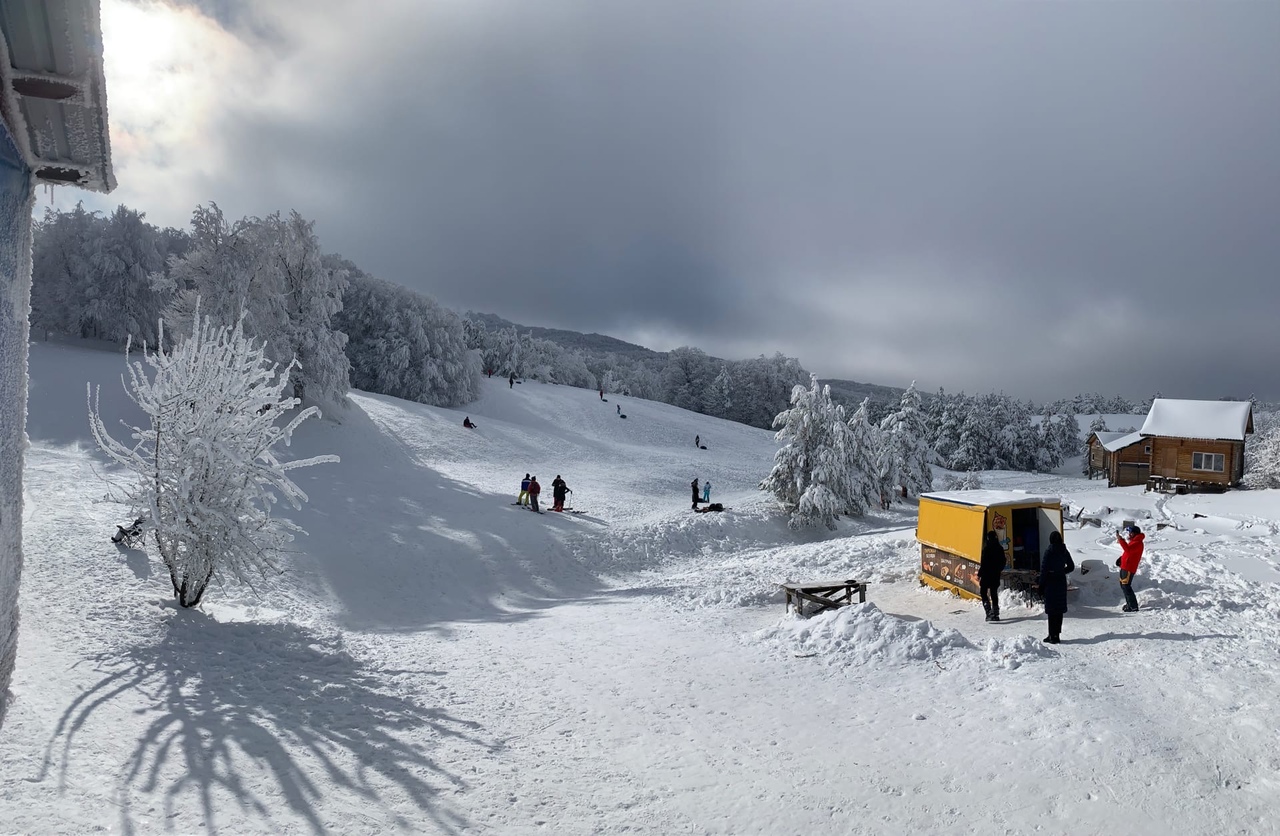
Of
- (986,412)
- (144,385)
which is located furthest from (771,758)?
(986,412)

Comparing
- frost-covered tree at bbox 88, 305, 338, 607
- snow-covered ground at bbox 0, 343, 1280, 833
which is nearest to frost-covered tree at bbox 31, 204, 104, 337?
snow-covered ground at bbox 0, 343, 1280, 833

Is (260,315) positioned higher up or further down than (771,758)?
higher up

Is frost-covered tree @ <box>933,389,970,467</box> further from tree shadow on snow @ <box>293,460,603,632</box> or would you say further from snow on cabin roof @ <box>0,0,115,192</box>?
snow on cabin roof @ <box>0,0,115,192</box>

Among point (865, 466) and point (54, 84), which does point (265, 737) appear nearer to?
point (54, 84)

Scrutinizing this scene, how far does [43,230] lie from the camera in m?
43.0

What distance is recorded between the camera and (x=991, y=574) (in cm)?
1202

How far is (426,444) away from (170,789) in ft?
102

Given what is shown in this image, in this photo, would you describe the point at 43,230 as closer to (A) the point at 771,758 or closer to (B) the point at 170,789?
(B) the point at 170,789

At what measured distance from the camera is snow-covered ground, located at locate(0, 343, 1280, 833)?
18.4 ft

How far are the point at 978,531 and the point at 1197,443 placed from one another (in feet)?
108

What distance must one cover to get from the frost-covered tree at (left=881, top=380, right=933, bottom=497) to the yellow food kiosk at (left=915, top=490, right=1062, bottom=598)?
20.6 m

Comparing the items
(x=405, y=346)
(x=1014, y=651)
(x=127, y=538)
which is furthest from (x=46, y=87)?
(x=405, y=346)

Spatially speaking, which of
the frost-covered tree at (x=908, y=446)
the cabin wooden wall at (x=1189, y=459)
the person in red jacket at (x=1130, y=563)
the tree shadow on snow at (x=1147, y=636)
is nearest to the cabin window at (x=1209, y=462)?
the cabin wooden wall at (x=1189, y=459)

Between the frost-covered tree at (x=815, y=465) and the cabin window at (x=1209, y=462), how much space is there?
21.6 m
